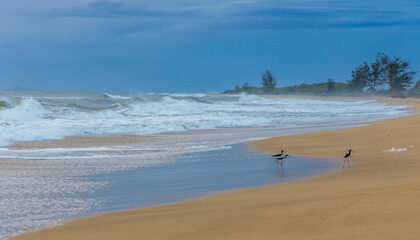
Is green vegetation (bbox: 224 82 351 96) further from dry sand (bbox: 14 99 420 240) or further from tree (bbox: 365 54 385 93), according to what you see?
dry sand (bbox: 14 99 420 240)

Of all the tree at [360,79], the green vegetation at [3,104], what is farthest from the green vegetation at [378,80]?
the green vegetation at [3,104]

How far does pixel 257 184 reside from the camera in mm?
6535

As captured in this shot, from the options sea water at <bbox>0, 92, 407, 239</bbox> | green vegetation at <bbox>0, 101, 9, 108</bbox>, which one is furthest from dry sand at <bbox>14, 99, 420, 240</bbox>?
green vegetation at <bbox>0, 101, 9, 108</bbox>

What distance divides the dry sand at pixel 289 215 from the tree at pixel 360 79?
8166 centimetres

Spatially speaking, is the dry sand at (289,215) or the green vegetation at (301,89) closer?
the dry sand at (289,215)

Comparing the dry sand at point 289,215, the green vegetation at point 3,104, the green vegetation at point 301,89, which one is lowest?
the dry sand at point 289,215

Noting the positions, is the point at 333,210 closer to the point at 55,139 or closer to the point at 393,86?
the point at 55,139

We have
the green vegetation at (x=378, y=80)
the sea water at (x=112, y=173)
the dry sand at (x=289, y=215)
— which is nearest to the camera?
the dry sand at (x=289, y=215)

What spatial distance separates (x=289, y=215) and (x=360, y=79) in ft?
284

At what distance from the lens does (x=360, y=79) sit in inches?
3413

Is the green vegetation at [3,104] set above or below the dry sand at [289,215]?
above

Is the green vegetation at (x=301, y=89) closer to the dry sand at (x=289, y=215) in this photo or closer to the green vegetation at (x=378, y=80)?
the green vegetation at (x=378, y=80)

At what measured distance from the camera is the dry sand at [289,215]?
3717 millimetres

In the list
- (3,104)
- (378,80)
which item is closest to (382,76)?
(378,80)
